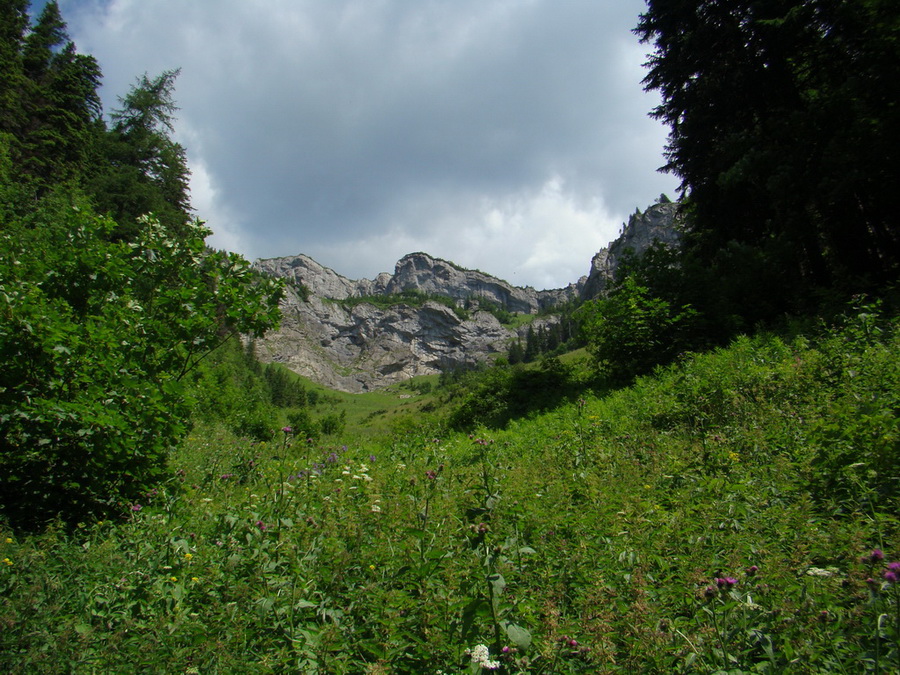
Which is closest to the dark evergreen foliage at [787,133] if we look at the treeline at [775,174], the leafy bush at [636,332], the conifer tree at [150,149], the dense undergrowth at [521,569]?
the treeline at [775,174]

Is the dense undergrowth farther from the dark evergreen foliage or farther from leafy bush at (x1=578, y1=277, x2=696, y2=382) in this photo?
the dark evergreen foliage

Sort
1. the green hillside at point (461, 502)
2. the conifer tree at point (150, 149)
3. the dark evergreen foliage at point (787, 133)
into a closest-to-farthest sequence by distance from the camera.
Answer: the green hillside at point (461, 502) → the dark evergreen foliage at point (787, 133) → the conifer tree at point (150, 149)

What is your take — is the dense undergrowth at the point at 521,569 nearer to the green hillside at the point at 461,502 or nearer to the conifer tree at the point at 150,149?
the green hillside at the point at 461,502

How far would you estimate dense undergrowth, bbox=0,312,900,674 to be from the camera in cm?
212

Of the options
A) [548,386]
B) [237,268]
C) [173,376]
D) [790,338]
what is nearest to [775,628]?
[173,376]

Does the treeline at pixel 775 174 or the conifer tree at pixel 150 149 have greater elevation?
the conifer tree at pixel 150 149

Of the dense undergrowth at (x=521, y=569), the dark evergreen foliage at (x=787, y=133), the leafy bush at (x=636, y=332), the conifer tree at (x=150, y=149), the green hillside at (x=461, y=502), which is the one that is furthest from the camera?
the conifer tree at (x=150, y=149)

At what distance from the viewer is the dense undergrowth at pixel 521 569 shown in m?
2.12

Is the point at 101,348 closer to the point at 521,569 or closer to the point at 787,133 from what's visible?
the point at 521,569

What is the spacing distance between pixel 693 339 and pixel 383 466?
9223mm

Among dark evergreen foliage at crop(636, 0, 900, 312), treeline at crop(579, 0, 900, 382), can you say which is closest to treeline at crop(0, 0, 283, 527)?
treeline at crop(579, 0, 900, 382)

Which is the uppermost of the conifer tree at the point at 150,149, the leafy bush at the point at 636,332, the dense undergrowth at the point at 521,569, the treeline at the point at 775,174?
the conifer tree at the point at 150,149

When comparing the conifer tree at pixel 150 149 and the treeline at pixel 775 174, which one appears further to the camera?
the conifer tree at pixel 150 149

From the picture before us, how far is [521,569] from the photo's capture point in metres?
2.98
